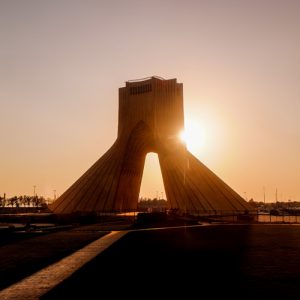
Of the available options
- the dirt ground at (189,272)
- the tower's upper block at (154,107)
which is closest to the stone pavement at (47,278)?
the dirt ground at (189,272)

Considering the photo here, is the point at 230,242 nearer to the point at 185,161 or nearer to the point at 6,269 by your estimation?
the point at 6,269

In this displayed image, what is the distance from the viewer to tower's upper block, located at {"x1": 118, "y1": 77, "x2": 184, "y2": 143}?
184 ft

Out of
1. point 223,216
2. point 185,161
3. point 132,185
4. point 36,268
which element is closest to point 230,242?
point 36,268

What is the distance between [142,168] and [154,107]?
31.7 feet

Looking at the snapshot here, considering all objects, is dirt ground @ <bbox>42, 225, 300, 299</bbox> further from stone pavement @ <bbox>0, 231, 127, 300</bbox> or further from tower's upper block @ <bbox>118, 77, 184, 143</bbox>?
tower's upper block @ <bbox>118, 77, 184, 143</bbox>

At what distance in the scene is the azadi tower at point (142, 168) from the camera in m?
48.3

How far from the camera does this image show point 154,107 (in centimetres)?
5625

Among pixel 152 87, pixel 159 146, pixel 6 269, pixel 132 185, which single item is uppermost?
pixel 152 87

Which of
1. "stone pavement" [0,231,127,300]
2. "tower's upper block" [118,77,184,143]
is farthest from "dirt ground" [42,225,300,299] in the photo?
Answer: "tower's upper block" [118,77,184,143]

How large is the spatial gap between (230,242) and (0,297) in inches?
448

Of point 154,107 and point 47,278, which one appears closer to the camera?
point 47,278

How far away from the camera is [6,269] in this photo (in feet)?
36.0

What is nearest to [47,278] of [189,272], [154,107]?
[189,272]

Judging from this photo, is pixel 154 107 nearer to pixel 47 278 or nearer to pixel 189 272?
pixel 189 272
